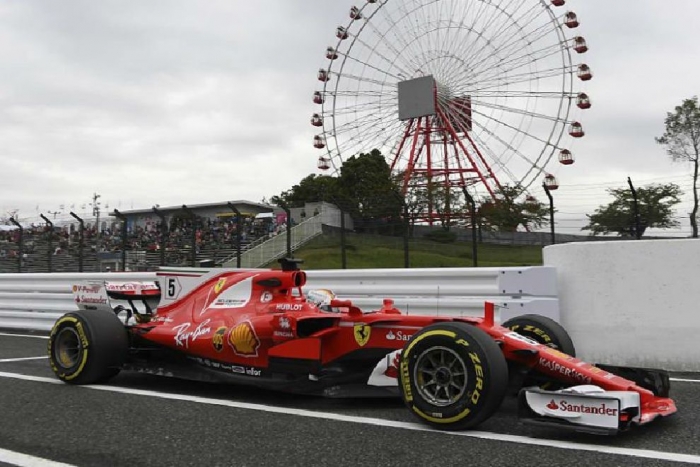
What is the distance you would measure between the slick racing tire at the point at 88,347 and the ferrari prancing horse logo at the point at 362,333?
2.29 m

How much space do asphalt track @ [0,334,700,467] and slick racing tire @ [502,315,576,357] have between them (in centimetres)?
64

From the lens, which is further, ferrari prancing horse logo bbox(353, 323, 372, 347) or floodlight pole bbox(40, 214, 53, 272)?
floodlight pole bbox(40, 214, 53, 272)

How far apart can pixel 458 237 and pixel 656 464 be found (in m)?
11.4

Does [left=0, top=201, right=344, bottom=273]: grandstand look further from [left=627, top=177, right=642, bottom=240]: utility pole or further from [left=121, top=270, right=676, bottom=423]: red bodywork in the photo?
[left=121, top=270, right=676, bottom=423]: red bodywork

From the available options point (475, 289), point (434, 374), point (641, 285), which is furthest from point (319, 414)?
point (641, 285)

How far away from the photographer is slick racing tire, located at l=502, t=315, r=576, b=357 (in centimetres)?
479

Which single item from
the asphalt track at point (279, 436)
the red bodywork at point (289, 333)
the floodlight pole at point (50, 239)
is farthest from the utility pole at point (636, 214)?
the floodlight pole at point (50, 239)

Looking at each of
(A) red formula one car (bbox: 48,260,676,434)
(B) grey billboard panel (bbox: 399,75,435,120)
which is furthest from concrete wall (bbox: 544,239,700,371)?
(B) grey billboard panel (bbox: 399,75,435,120)

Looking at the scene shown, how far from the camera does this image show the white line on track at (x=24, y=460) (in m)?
3.22

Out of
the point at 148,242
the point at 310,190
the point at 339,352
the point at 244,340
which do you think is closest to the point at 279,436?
the point at 339,352

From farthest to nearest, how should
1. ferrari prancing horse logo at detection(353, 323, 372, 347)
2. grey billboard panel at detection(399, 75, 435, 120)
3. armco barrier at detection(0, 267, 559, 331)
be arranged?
grey billboard panel at detection(399, 75, 435, 120)
armco barrier at detection(0, 267, 559, 331)
ferrari prancing horse logo at detection(353, 323, 372, 347)

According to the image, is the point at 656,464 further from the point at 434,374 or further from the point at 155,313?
the point at 155,313

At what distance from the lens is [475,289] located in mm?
6664

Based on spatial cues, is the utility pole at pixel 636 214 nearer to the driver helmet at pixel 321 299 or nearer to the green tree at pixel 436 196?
the driver helmet at pixel 321 299
